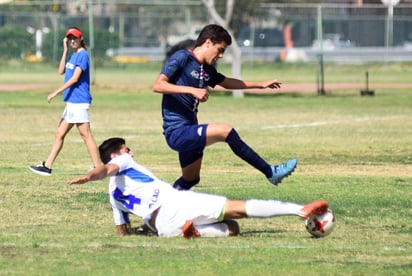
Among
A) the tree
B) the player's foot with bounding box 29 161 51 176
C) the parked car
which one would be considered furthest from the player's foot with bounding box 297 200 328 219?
the parked car

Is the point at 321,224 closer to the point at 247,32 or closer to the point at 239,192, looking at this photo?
the point at 239,192

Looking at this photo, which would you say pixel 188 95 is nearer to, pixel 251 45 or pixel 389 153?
pixel 389 153

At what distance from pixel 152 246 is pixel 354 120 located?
18577 millimetres

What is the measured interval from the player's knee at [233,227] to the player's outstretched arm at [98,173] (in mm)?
1098

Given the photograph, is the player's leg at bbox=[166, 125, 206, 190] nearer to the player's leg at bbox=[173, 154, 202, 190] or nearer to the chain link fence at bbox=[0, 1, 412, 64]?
the player's leg at bbox=[173, 154, 202, 190]

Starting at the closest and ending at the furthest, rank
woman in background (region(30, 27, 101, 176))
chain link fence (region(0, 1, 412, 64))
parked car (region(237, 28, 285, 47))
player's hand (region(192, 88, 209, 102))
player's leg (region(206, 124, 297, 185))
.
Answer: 1. player's hand (region(192, 88, 209, 102))
2. player's leg (region(206, 124, 297, 185))
3. woman in background (region(30, 27, 101, 176))
4. chain link fence (region(0, 1, 412, 64))
5. parked car (region(237, 28, 285, 47))

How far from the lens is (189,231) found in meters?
10.3

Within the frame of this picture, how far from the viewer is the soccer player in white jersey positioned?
33.8 ft

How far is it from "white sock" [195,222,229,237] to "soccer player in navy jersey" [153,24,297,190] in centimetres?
113

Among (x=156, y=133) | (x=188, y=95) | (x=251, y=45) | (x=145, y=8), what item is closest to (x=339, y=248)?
(x=188, y=95)

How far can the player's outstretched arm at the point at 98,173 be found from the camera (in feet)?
32.1

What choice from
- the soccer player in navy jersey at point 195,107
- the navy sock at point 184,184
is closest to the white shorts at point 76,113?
the navy sock at point 184,184

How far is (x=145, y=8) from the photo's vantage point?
66062 millimetres

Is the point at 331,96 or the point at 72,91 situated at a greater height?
the point at 72,91
